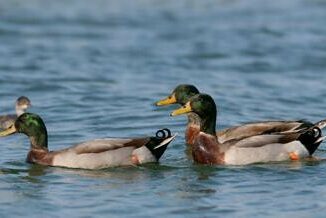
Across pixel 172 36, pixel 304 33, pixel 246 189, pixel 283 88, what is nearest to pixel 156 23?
pixel 172 36

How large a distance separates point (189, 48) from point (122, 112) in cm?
713

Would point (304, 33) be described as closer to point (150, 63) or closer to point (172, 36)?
point (172, 36)

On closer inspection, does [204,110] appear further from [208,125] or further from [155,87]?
[155,87]

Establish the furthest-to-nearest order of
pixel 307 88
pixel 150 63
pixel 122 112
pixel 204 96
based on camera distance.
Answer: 1. pixel 150 63
2. pixel 307 88
3. pixel 122 112
4. pixel 204 96

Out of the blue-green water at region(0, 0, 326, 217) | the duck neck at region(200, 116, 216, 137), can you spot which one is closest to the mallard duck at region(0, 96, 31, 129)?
the blue-green water at region(0, 0, 326, 217)

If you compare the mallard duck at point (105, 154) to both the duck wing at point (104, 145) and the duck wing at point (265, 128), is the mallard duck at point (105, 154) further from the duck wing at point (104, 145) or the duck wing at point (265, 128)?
the duck wing at point (265, 128)

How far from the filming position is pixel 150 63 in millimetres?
24484

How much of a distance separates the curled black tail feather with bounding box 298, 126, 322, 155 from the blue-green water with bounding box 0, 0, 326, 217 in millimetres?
345

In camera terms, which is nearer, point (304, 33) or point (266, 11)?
point (304, 33)

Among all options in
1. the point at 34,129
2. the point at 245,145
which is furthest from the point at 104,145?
the point at 245,145

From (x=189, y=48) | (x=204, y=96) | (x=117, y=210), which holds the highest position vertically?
(x=189, y=48)

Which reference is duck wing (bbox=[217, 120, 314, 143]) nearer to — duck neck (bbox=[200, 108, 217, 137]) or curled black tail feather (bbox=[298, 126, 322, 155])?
curled black tail feather (bbox=[298, 126, 322, 155])

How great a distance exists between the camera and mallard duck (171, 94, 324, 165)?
47.2ft

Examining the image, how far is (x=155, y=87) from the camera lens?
22000 millimetres
